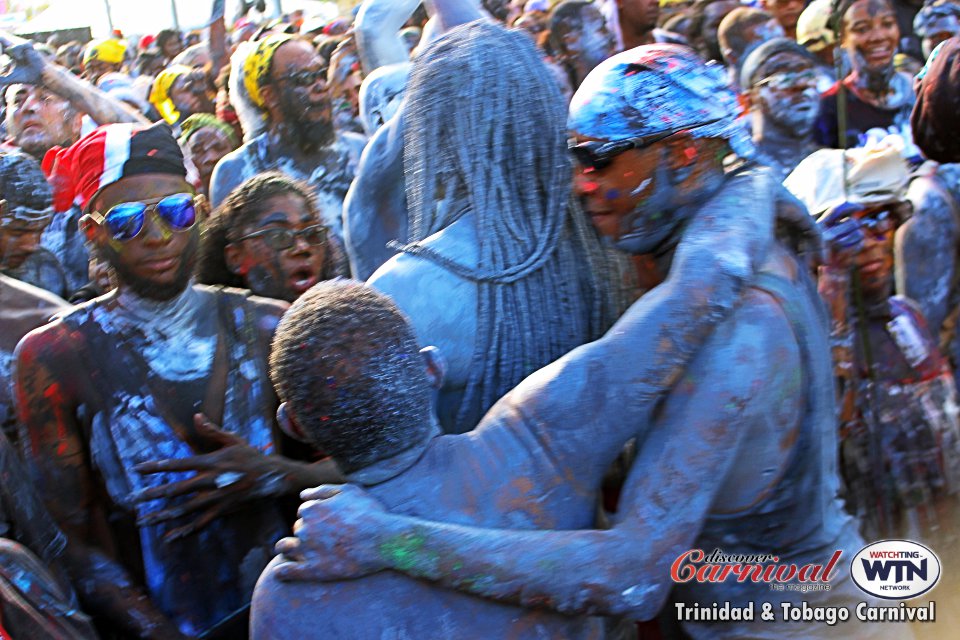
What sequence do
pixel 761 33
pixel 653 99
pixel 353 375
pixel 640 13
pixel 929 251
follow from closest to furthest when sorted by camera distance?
pixel 353 375
pixel 653 99
pixel 929 251
pixel 640 13
pixel 761 33

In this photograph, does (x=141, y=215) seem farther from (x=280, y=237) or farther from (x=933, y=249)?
(x=933, y=249)

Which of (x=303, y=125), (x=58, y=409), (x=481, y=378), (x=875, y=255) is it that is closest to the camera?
(x=481, y=378)

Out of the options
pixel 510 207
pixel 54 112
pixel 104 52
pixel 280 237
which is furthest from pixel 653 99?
pixel 104 52

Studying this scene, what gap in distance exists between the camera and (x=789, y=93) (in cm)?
528

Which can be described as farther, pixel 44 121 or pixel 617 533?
pixel 44 121

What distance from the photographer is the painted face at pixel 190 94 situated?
806 centimetres

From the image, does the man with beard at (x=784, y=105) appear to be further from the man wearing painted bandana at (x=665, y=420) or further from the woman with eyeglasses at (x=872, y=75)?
the man wearing painted bandana at (x=665, y=420)

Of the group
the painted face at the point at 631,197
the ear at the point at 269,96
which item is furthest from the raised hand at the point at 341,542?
the ear at the point at 269,96

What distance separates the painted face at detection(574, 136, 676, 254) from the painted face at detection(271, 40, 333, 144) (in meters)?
3.12

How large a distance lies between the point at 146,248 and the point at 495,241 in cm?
96

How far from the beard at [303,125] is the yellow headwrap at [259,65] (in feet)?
0.60

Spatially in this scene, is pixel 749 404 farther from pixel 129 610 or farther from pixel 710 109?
pixel 129 610

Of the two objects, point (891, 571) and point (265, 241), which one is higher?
point (265, 241)

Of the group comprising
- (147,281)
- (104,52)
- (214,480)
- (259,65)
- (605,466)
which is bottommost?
(214,480)
